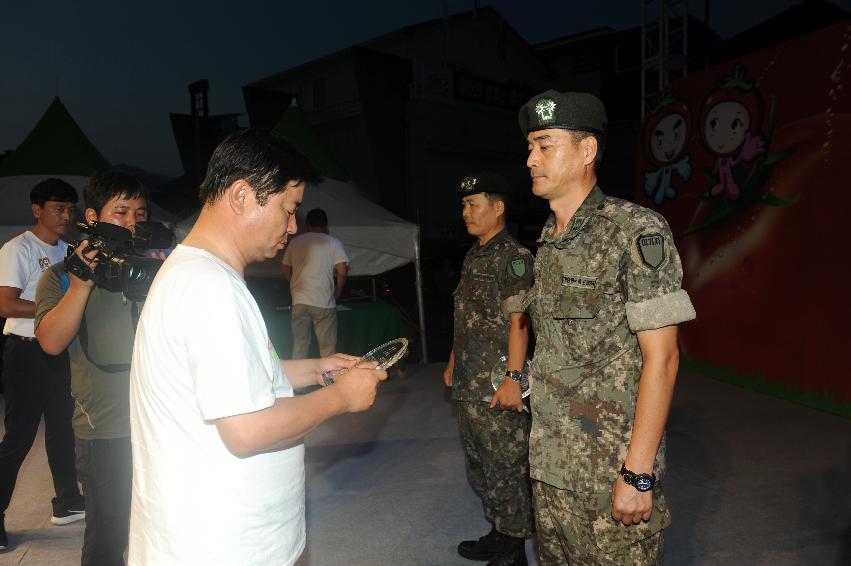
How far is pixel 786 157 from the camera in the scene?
21.6ft

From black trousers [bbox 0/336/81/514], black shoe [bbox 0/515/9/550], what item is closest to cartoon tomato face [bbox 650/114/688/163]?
black trousers [bbox 0/336/81/514]

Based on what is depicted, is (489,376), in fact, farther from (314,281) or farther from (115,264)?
(314,281)

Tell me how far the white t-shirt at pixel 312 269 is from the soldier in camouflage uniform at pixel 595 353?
4.85 meters

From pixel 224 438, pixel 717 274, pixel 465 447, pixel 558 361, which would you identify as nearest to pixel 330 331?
pixel 465 447

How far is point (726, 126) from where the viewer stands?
7.37 metres

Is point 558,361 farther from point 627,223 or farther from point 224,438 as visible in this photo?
point 224,438

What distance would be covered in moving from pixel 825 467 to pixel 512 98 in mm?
19002

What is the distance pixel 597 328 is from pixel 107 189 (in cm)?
201

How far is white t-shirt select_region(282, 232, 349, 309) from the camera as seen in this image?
6820mm

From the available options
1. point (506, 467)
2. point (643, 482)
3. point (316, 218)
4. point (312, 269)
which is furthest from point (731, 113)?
point (643, 482)

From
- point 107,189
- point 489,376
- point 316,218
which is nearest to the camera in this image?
point 107,189

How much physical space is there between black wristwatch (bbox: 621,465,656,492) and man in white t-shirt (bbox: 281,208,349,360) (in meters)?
5.28

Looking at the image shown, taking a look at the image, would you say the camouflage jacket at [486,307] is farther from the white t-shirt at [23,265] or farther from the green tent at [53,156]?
the green tent at [53,156]

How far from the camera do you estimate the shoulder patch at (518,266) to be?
10.5 feet
